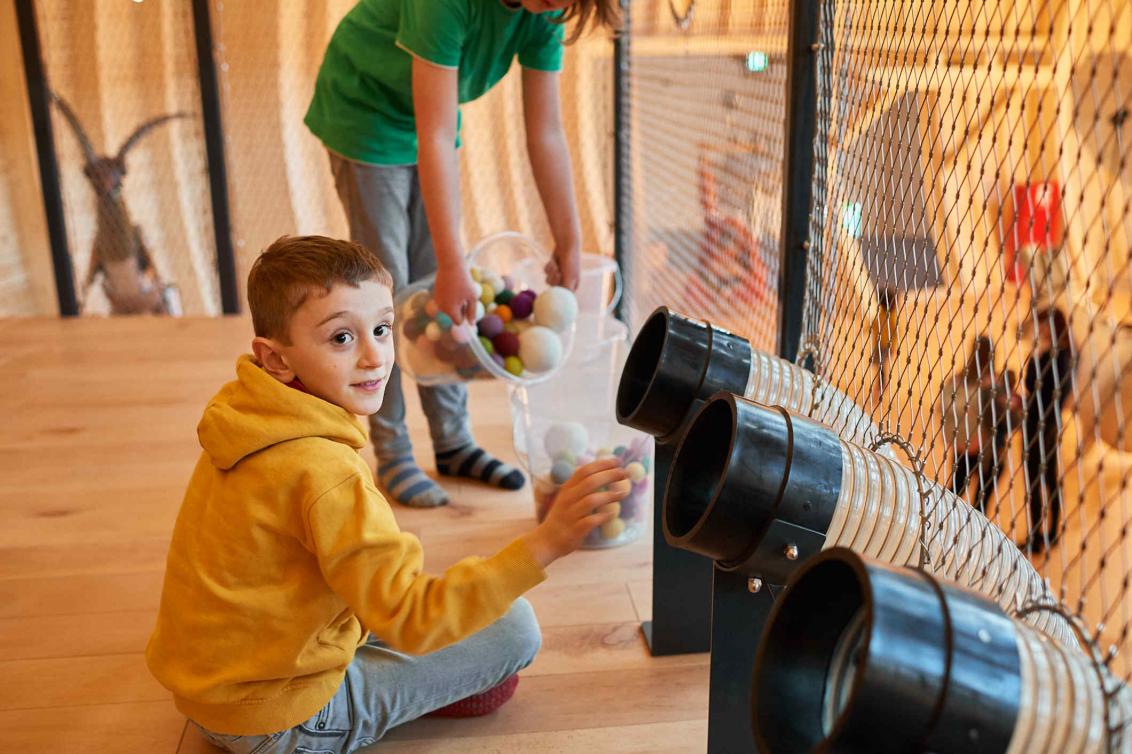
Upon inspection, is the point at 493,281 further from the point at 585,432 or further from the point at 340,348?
the point at 340,348

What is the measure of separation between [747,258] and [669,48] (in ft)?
1.97

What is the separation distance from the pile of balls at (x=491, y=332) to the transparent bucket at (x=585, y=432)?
0.08 metres

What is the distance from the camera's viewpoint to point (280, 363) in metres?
0.85

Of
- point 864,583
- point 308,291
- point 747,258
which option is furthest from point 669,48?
point 864,583

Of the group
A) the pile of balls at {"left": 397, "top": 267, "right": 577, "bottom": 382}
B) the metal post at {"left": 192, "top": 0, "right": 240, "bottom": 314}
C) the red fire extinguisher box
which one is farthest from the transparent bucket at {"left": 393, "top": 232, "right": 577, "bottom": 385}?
the metal post at {"left": 192, "top": 0, "right": 240, "bottom": 314}

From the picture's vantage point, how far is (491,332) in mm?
1421

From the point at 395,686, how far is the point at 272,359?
35 cm

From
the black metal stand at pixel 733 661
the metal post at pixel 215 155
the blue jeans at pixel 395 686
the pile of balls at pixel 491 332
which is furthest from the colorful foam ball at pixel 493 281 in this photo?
the metal post at pixel 215 155

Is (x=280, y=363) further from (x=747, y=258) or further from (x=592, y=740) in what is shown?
(x=747, y=258)

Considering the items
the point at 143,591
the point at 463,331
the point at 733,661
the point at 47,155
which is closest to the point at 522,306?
the point at 463,331

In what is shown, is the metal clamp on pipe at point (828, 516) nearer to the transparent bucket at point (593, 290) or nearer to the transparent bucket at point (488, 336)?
the transparent bucket at point (488, 336)

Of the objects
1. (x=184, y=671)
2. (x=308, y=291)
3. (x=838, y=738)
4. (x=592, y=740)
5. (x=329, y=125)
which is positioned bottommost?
(x=592, y=740)

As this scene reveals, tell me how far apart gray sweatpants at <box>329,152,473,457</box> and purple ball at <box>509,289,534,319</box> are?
0.50ft

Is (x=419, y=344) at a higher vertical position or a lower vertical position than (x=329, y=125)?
lower
